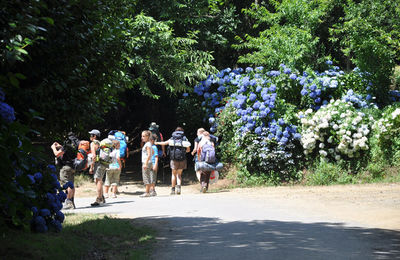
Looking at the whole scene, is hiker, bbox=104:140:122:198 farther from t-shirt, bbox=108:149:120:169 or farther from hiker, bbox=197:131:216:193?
hiker, bbox=197:131:216:193

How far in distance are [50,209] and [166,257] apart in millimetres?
1664

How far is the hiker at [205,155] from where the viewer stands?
45.3 feet

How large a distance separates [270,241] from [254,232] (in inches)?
29.4

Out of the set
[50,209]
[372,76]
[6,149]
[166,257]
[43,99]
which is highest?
[372,76]

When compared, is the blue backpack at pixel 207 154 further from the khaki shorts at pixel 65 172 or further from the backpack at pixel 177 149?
the khaki shorts at pixel 65 172

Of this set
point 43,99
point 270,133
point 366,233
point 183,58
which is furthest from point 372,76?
point 43,99

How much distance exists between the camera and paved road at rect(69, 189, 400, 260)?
235 inches

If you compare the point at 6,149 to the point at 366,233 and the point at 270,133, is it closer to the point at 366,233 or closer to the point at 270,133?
the point at 366,233

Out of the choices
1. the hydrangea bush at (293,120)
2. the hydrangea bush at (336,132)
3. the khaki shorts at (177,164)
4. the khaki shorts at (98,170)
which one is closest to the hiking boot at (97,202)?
the khaki shorts at (98,170)

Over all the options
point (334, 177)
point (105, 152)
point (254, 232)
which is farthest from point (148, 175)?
point (254, 232)

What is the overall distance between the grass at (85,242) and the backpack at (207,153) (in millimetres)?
5498

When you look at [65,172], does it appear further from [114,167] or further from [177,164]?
[177,164]

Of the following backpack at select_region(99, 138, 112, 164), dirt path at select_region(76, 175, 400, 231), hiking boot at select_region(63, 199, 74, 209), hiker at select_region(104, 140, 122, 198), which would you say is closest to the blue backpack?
dirt path at select_region(76, 175, 400, 231)

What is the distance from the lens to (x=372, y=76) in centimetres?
1703
